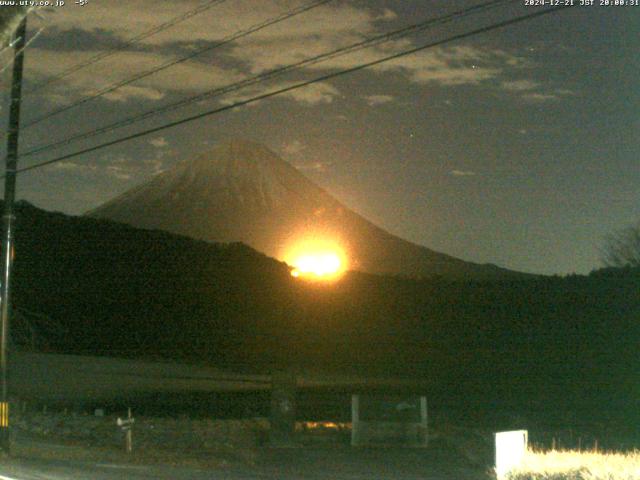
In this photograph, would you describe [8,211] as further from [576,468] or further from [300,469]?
[576,468]

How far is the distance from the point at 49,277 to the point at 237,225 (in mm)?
96437

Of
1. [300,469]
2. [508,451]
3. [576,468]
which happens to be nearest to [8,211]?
[300,469]

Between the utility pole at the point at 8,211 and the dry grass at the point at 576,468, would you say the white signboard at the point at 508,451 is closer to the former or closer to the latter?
the dry grass at the point at 576,468

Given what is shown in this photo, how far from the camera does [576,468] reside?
11.9 metres

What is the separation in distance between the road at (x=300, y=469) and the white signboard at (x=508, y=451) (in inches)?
44.3

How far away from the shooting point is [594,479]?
11.1 metres

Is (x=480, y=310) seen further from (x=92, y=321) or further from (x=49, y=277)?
(x=49, y=277)

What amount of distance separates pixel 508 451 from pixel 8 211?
11881 millimetres

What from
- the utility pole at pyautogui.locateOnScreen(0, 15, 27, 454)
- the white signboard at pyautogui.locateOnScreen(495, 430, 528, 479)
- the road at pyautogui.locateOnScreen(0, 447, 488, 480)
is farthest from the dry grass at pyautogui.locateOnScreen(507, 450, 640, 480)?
the utility pole at pyautogui.locateOnScreen(0, 15, 27, 454)

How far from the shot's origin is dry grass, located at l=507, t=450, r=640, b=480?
441 inches

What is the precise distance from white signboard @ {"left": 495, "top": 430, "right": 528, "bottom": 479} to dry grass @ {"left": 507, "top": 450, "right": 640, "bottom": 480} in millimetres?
168

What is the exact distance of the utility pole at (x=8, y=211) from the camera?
18094 mm

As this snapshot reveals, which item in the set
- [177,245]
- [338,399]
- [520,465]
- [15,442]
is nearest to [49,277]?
[177,245]

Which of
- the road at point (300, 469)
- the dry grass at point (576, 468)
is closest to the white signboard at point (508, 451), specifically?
the dry grass at point (576, 468)
